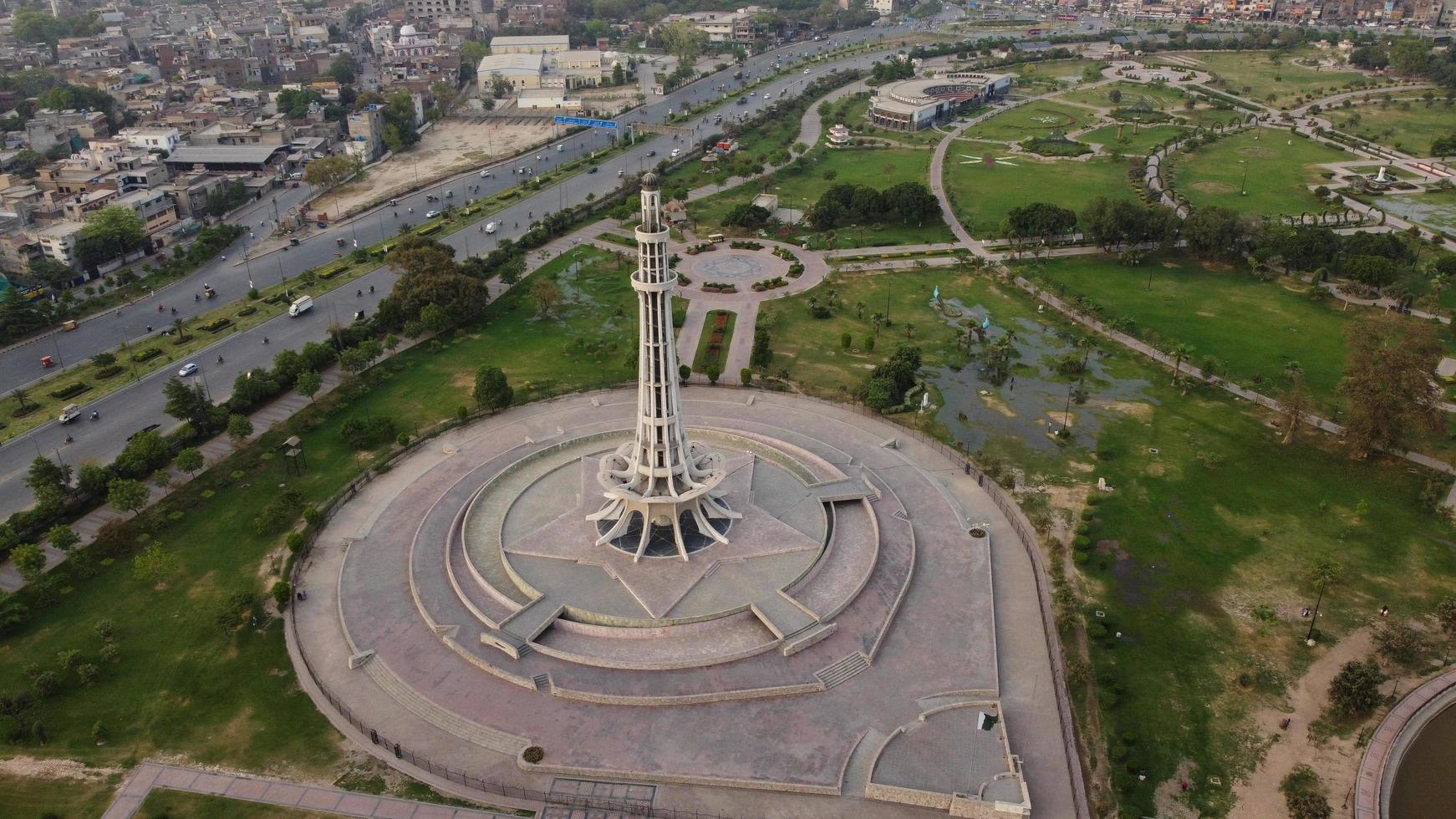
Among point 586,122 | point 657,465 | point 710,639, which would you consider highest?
point 586,122

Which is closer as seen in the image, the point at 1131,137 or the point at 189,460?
the point at 189,460

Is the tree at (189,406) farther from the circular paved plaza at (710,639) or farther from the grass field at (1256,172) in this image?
the grass field at (1256,172)

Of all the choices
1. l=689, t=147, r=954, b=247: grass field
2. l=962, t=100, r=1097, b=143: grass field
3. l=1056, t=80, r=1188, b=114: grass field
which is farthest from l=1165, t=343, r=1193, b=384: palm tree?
l=1056, t=80, r=1188, b=114: grass field

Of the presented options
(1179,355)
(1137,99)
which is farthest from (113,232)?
(1137,99)

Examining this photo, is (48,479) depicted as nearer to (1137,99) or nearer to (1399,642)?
(1399,642)

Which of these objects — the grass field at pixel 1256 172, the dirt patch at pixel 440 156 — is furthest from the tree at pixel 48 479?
the grass field at pixel 1256 172

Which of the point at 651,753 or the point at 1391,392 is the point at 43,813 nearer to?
the point at 651,753

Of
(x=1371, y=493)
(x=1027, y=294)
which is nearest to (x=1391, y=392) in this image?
(x=1371, y=493)

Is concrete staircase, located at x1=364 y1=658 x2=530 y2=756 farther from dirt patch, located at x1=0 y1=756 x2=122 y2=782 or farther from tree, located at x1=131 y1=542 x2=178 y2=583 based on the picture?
tree, located at x1=131 y1=542 x2=178 y2=583
